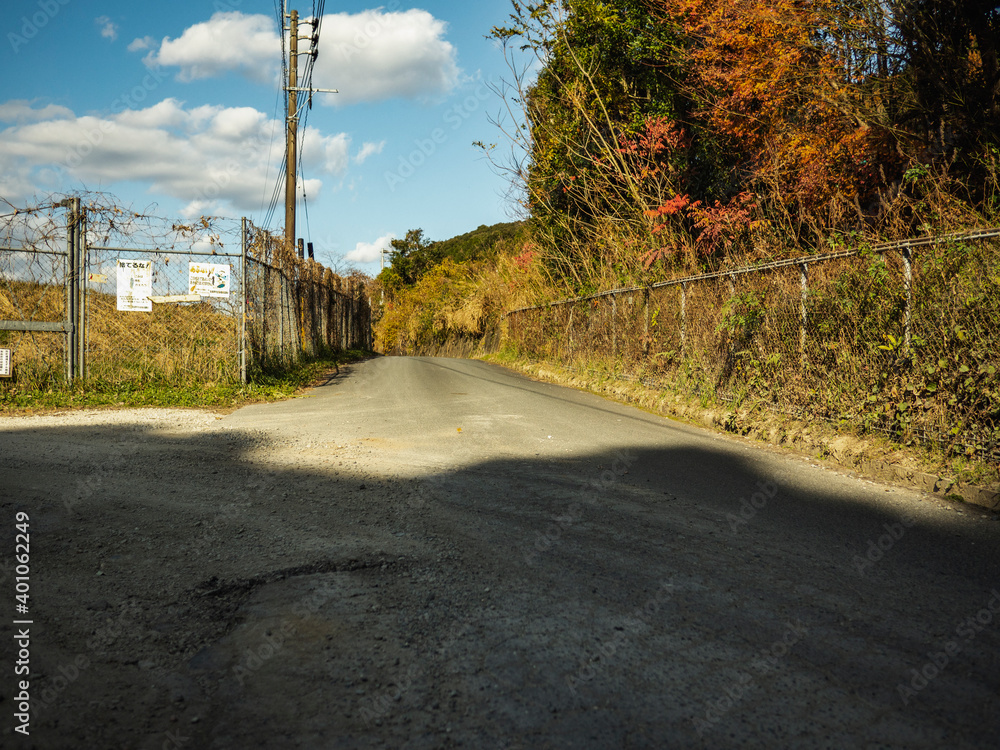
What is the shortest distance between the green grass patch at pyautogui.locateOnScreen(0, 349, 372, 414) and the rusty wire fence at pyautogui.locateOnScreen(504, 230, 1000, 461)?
709cm

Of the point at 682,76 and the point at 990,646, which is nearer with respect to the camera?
the point at 990,646

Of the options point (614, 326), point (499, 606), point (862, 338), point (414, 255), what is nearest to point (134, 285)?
point (614, 326)

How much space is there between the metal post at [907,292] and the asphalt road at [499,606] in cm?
145

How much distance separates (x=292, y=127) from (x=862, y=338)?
1884cm

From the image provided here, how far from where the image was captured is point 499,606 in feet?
9.25

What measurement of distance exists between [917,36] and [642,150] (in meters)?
6.44

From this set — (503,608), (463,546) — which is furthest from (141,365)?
(503,608)

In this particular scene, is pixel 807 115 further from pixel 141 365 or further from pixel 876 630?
pixel 141 365

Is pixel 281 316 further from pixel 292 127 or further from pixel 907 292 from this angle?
pixel 907 292

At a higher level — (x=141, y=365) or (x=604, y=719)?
(x=141, y=365)

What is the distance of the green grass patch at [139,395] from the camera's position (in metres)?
9.17

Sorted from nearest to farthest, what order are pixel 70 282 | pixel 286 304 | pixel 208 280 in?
pixel 70 282 → pixel 208 280 → pixel 286 304

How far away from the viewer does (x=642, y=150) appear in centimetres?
1373

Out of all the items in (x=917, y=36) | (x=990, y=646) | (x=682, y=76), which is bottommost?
(x=990, y=646)
